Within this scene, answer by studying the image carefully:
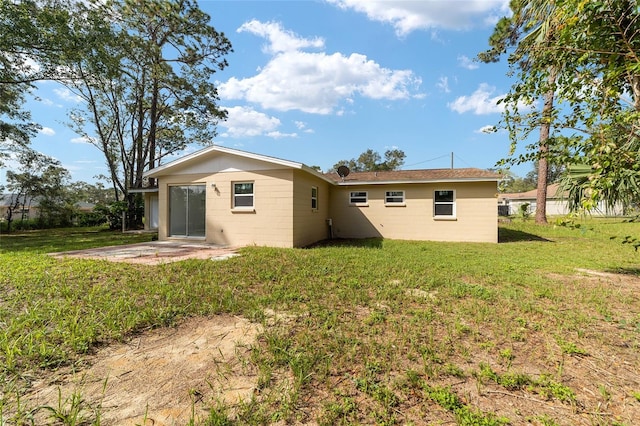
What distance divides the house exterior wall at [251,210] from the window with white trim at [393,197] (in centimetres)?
514

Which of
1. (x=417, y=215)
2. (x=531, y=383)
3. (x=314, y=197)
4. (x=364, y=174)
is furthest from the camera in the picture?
(x=364, y=174)

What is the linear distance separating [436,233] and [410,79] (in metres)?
7.99

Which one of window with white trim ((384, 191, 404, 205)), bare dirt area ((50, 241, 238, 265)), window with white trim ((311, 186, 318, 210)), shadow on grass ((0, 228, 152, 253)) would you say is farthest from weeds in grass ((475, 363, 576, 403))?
shadow on grass ((0, 228, 152, 253))

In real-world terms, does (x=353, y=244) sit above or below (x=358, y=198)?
below

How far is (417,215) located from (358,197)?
2.72 m

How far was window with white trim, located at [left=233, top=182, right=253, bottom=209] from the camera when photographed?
9273mm

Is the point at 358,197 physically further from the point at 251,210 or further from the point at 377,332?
the point at 377,332

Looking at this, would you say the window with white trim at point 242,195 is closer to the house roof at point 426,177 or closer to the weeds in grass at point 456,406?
the house roof at point 426,177

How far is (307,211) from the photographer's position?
9.98 metres

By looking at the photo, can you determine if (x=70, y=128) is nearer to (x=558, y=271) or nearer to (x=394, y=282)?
(x=394, y=282)

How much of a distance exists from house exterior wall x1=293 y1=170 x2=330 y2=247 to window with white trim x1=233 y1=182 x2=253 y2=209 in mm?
1643

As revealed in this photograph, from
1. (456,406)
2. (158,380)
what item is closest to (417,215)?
(456,406)

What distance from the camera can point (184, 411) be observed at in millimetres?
1863

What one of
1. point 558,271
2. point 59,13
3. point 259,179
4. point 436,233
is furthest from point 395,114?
point 59,13
